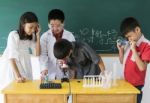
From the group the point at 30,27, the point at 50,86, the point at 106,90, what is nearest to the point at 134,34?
the point at 106,90

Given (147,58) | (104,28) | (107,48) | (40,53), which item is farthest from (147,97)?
(40,53)

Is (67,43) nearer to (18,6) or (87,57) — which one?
(87,57)

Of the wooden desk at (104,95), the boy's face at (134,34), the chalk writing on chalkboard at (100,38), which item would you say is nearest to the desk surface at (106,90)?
the wooden desk at (104,95)

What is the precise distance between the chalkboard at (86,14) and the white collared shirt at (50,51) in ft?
0.96

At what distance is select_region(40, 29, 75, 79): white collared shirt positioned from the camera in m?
3.09

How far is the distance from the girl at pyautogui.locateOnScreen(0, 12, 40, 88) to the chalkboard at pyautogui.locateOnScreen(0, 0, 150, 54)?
1.59ft

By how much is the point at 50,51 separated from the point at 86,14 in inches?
27.1

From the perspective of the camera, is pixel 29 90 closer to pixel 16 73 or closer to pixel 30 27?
pixel 16 73

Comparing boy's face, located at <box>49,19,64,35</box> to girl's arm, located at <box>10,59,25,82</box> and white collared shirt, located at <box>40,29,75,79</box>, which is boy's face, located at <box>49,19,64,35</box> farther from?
girl's arm, located at <box>10,59,25,82</box>

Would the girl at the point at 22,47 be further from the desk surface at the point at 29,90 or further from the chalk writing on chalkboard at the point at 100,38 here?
the chalk writing on chalkboard at the point at 100,38

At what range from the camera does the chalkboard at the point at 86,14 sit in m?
3.35

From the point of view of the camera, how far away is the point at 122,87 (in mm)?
2416

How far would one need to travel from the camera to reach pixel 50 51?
311 cm

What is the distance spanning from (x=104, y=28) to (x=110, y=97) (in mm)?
1306
